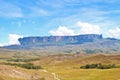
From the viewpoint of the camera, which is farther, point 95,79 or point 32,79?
point 95,79

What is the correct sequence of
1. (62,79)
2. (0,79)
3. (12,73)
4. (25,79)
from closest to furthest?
(0,79) → (25,79) → (12,73) → (62,79)

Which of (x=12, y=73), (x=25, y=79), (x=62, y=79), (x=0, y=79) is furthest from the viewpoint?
(x=62, y=79)

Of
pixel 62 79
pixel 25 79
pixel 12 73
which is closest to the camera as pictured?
pixel 25 79

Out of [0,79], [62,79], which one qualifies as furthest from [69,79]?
[0,79]

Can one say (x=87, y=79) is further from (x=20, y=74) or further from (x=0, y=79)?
(x=0, y=79)

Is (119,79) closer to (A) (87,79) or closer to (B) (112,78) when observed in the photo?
(B) (112,78)

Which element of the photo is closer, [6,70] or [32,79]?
[32,79]

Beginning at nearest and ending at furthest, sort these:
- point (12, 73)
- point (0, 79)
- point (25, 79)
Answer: point (0, 79)
point (25, 79)
point (12, 73)

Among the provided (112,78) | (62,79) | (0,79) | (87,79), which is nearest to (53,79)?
(62,79)

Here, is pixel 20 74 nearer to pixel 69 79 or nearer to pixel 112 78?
pixel 69 79
